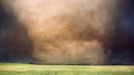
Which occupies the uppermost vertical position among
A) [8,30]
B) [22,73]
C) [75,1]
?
[75,1]

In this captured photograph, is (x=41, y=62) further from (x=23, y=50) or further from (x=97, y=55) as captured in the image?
(x=97, y=55)

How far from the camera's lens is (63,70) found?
2119 mm

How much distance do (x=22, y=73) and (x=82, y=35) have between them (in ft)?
1.59

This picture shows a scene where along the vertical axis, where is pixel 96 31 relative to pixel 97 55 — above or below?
above

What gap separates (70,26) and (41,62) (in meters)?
0.32

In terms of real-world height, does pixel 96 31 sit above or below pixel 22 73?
above

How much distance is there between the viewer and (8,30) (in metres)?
2.18

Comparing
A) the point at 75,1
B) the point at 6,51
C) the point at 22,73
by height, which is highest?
the point at 75,1

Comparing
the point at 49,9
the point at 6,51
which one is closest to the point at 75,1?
the point at 49,9

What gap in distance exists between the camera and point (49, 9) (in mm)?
2168

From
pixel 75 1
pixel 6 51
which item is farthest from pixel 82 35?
pixel 6 51

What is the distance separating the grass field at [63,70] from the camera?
2.11 m

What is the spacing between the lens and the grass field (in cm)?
211

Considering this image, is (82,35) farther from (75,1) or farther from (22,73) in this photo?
(22,73)
